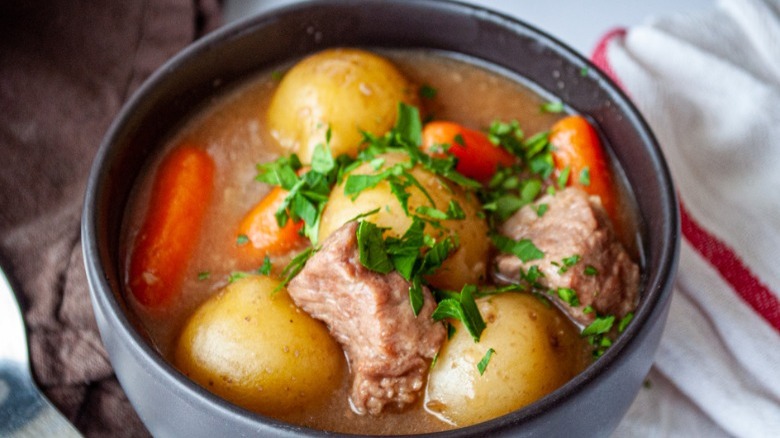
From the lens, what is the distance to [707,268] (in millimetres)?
2102

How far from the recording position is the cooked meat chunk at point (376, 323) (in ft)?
4.94

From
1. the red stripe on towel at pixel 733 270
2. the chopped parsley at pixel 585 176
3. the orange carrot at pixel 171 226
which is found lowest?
the orange carrot at pixel 171 226

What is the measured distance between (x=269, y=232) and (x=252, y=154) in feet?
0.89

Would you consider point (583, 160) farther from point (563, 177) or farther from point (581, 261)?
point (581, 261)

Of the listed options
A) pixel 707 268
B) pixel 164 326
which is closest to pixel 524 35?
pixel 707 268

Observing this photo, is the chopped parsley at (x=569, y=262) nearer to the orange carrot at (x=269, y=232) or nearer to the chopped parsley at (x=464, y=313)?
the chopped parsley at (x=464, y=313)

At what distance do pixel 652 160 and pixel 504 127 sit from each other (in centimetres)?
35

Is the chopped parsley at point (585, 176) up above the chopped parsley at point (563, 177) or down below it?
above

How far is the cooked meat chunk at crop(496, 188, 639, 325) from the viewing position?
1649 millimetres

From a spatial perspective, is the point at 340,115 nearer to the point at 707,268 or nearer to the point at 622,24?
the point at 707,268

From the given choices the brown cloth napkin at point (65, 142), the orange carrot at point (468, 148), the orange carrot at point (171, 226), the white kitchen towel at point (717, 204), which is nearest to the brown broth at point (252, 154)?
the orange carrot at point (171, 226)

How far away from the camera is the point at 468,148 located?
6.23ft

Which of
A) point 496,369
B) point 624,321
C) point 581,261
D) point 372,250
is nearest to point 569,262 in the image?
point 581,261

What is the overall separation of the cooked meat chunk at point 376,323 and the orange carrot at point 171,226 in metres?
0.34
